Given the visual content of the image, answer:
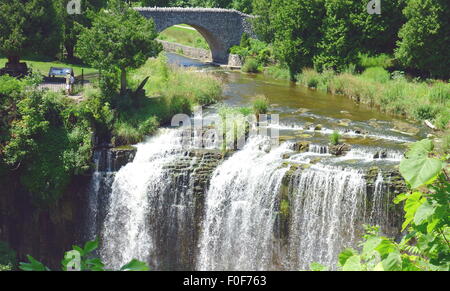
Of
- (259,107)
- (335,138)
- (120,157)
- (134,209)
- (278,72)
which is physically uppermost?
(278,72)

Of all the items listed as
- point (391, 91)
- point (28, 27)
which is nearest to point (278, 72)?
point (391, 91)

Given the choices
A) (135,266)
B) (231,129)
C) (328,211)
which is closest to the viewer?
(135,266)

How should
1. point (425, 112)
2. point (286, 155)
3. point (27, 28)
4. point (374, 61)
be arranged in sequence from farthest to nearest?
point (374, 61)
point (27, 28)
point (425, 112)
point (286, 155)

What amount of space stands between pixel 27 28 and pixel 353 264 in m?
22.1

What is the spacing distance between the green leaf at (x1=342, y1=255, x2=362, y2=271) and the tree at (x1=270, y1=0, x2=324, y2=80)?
28.6m

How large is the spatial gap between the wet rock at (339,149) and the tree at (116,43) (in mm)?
7185

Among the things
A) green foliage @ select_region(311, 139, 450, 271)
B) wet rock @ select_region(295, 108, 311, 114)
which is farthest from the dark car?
green foliage @ select_region(311, 139, 450, 271)

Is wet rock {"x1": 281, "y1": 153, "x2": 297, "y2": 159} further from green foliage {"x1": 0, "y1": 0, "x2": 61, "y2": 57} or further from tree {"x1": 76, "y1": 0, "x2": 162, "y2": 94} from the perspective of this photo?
green foliage {"x1": 0, "y1": 0, "x2": 61, "y2": 57}

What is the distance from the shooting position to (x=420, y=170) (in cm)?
339

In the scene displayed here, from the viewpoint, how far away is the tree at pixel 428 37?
25.7 m

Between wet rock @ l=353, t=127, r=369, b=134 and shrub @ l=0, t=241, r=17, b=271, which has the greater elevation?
wet rock @ l=353, t=127, r=369, b=134

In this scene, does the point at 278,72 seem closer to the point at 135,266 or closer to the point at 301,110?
the point at 301,110

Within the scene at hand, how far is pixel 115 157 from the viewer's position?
693 inches

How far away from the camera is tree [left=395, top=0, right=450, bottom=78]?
25.7 m
